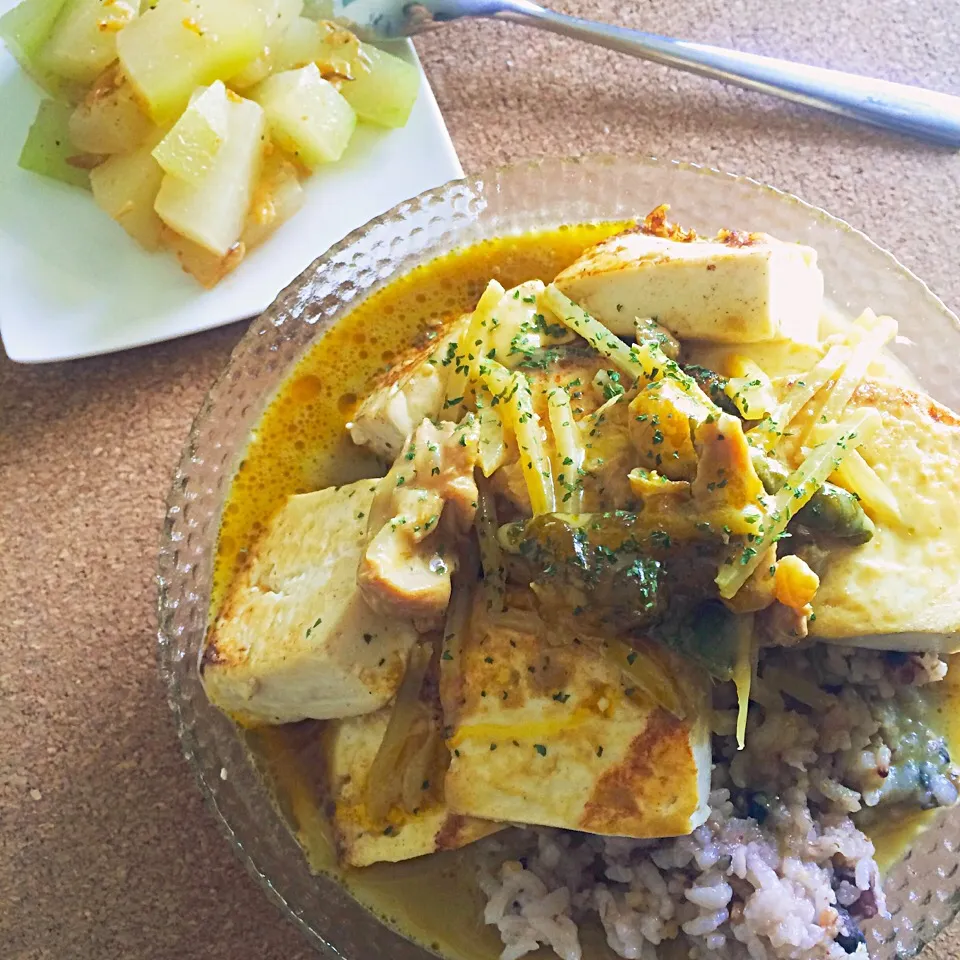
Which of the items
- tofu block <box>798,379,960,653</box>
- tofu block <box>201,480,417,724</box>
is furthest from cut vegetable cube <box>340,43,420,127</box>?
tofu block <box>798,379,960,653</box>

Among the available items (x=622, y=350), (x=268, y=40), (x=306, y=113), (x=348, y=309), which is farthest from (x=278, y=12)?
(x=622, y=350)

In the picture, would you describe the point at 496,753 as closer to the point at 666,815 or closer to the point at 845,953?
the point at 666,815

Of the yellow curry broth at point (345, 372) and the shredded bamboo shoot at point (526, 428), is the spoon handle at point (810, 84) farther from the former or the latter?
the shredded bamboo shoot at point (526, 428)

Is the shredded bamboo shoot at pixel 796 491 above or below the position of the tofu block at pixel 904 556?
above

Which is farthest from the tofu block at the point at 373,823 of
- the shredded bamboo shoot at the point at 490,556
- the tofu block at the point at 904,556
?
the tofu block at the point at 904,556

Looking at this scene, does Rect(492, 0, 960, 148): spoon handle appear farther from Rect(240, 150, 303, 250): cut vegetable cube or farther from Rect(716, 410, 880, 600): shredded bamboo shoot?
Rect(716, 410, 880, 600): shredded bamboo shoot

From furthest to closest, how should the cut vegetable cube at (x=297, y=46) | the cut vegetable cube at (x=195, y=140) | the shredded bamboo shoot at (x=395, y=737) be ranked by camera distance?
the cut vegetable cube at (x=297, y=46) → the cut vegetable cube at (x=195, y=140) → the shredded bamboo shoot at (x=395, y=737)

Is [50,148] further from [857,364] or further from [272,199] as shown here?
[857,364]
